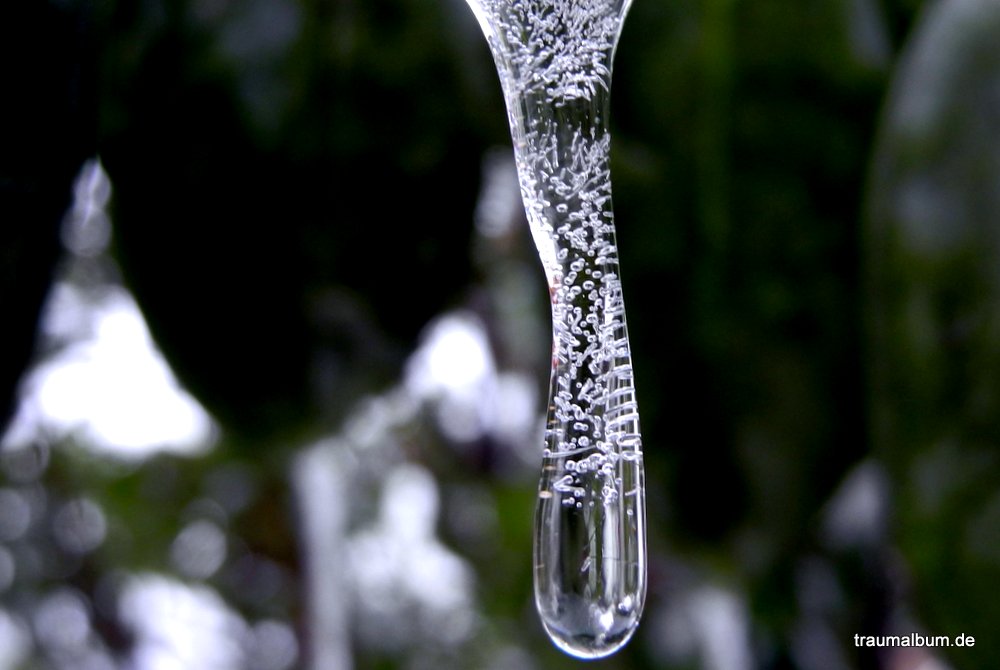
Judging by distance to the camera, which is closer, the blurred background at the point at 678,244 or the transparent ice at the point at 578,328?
the transparent ice at the point at 578,328

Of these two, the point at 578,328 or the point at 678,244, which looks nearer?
the point at 578,328

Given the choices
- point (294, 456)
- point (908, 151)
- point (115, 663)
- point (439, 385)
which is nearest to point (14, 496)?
point (115, 663)

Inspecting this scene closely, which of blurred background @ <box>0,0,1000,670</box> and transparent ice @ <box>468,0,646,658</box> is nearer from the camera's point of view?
transparent ice @ <box>468,0,646,658</box>

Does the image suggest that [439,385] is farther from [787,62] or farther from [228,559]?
[787,62]
